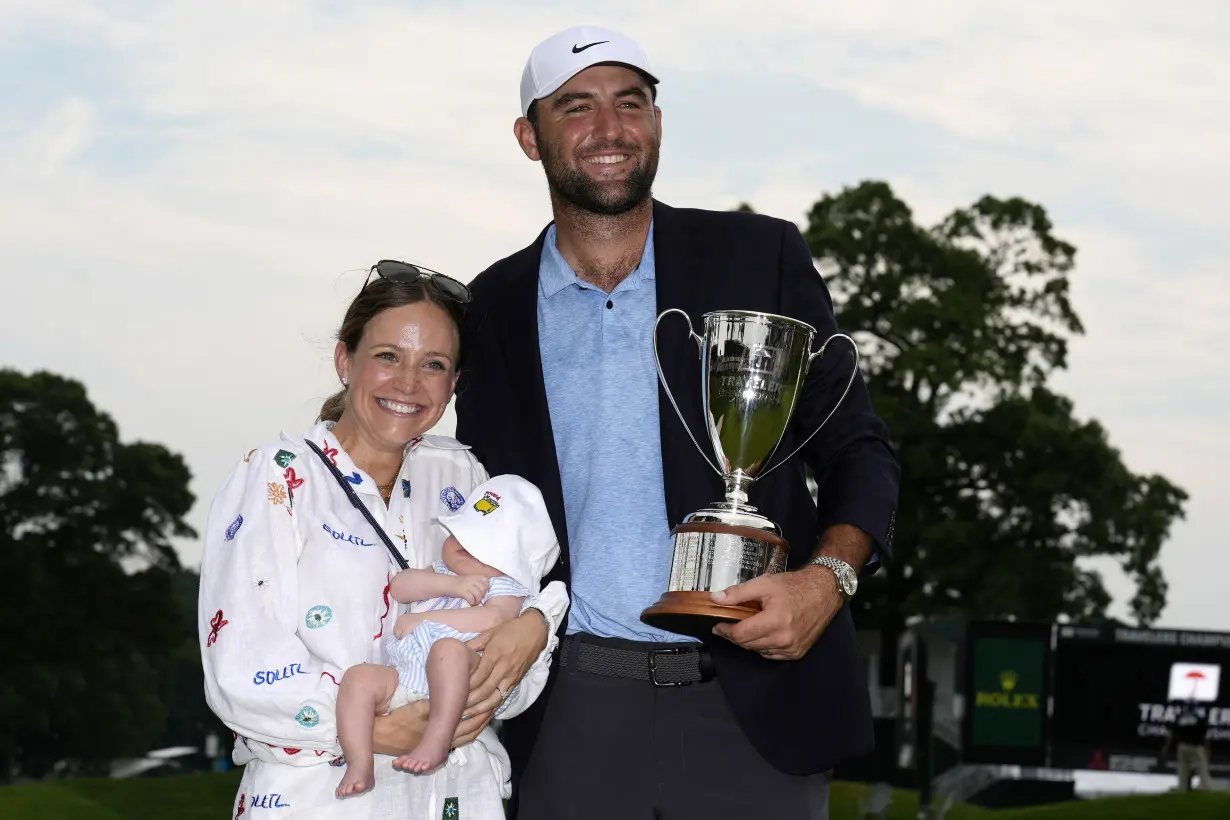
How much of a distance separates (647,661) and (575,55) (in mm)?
1525

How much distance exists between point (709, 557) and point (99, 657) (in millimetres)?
24830

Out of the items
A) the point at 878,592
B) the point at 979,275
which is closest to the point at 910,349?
the point at 979,275

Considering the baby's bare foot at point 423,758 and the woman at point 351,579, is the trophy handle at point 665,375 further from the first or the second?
the baby's bare foot at point 423,758

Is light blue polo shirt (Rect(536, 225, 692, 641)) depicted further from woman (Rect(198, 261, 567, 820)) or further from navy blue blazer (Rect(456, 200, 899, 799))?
woman (Rect(198, 261, 567, 820))

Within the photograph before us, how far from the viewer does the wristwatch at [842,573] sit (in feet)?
10.8

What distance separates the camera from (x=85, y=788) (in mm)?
15062

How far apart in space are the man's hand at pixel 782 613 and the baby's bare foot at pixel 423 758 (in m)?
0.62

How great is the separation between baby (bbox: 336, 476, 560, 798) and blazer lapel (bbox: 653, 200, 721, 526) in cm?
32

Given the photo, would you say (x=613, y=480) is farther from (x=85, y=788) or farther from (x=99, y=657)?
(x=99, y=657)

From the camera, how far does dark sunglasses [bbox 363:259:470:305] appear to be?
3.65 meters

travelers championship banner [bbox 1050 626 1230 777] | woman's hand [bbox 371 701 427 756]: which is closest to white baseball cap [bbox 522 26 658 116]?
woman's hand [bbox 371 701 427 756]

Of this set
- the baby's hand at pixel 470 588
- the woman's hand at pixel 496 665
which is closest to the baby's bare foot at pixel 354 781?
the woman's hand at pixel 496 665

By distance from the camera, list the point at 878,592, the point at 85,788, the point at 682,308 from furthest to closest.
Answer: the point at 878,592 < the point at 85,788 < the point at 682,308

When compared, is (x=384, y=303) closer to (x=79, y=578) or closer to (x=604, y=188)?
(x=604, y=188)
